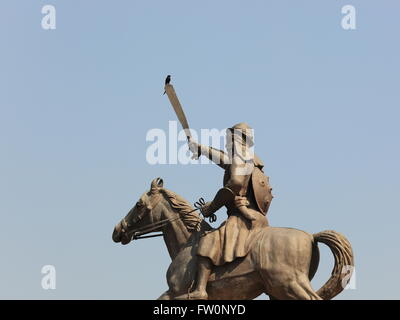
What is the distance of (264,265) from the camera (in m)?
16.7

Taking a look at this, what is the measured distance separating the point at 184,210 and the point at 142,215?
68cm

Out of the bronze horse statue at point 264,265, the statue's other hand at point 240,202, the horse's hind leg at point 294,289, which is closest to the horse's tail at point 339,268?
the bronze horse statue at point 264,265

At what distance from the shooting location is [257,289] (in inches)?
666

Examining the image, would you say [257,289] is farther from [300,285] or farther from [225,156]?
[225,156]

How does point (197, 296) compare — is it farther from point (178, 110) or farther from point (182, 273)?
point (178, 110)

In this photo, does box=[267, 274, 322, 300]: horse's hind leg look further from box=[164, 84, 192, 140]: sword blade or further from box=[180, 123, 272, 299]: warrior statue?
box=[164, 84, 192, 140]: sword blade

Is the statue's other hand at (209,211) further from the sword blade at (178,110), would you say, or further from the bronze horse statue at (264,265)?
the sword blade at (178,110)

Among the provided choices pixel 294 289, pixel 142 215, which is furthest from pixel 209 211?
pixel 294 289

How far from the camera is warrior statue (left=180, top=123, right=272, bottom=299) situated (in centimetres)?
1705

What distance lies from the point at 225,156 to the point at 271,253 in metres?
1.85

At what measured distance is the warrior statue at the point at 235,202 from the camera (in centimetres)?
1705
